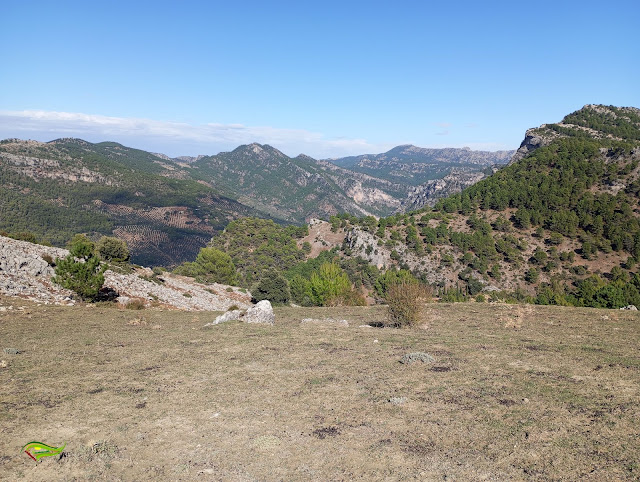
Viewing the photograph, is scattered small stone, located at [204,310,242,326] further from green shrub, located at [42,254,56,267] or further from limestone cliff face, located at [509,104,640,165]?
limestone cliff face, located at [509,104,640,165]

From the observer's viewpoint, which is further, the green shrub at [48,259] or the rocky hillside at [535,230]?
the rocky hillside at [535,230]

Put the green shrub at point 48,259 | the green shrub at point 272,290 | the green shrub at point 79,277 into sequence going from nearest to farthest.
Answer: the green shrub at point 79,277 → the green shrub at point 48,259 → the green shrub at point 272,290

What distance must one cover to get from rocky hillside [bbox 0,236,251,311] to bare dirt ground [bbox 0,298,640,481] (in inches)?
517

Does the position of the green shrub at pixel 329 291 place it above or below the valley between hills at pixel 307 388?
below

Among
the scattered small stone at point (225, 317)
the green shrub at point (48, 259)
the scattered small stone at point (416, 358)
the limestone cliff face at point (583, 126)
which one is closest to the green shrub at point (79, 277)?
the green shrub at point (48, 259)

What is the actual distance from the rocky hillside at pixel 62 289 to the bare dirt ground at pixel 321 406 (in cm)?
1313


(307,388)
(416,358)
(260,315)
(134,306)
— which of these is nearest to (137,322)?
(260,315)

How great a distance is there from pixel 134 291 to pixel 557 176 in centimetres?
10418

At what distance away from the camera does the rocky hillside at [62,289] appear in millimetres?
32688

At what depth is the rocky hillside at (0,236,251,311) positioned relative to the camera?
32688 mm

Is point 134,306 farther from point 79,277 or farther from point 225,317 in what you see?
point 225,317

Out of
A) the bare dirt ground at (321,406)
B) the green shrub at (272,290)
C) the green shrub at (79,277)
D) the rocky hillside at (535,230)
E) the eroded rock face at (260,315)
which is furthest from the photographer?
the rocky hillside at (535,230)

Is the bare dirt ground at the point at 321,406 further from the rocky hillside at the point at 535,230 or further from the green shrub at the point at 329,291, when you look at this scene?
the rocky hillside at the point at 535,230

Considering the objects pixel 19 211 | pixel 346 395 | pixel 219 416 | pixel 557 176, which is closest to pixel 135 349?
pixel 219 416
